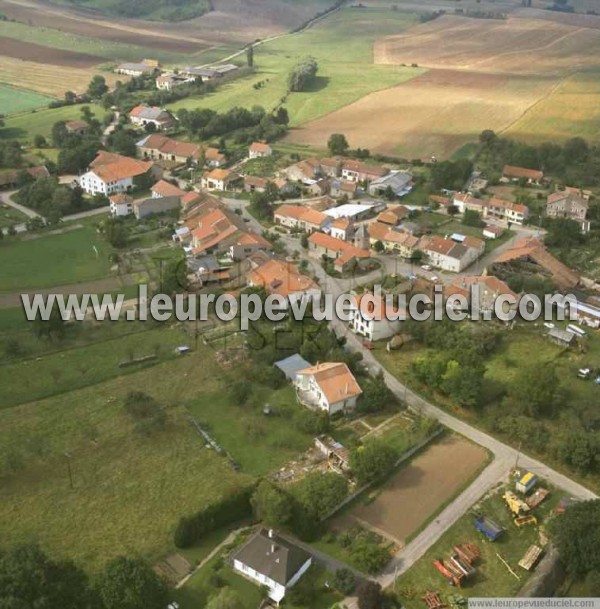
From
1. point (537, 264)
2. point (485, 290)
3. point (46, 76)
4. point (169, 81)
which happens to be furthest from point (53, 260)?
point (46, 76)

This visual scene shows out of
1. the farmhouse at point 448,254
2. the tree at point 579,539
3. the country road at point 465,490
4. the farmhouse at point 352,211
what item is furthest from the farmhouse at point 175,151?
the tree at point 579,539

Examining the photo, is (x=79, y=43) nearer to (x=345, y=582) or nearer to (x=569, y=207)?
(x=569, y=207)

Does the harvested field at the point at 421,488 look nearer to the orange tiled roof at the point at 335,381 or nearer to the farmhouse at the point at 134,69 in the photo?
the orange tiled roof at the point at 335,381

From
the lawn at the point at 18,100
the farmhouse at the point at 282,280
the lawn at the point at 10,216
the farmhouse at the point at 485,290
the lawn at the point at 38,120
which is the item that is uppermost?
the lawn at the point at 18,100

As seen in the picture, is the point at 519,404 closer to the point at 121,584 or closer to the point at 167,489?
the point at 167,489

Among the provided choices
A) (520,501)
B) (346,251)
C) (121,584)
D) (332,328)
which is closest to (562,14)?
(346,251)

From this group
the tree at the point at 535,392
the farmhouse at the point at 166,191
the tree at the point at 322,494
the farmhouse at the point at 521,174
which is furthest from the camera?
the farmhouse at the point at 521,174

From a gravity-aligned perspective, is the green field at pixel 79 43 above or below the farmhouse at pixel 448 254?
above
